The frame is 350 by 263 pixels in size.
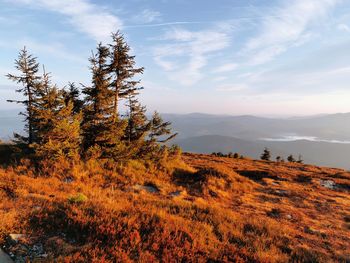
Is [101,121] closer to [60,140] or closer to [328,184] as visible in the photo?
[60,140]

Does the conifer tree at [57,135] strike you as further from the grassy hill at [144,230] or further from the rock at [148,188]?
the rock at [148,188]

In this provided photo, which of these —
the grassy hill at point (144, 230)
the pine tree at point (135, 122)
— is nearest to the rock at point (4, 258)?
the grassy hill at point (144, 230)

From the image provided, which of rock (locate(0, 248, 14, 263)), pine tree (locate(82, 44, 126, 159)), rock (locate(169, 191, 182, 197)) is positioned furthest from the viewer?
pine tree (locate(82, 44, 126, 159))

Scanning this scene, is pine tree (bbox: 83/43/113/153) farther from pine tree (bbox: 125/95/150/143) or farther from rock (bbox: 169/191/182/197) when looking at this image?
rock (bbox: 169/191/182/197)

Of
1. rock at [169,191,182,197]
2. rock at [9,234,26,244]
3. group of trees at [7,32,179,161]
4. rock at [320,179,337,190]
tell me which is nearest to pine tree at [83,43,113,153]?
group of trees at [7,32,179,161]

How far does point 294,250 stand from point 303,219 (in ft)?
20.0

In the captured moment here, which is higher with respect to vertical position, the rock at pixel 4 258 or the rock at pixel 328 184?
the rock at pixel 4 258

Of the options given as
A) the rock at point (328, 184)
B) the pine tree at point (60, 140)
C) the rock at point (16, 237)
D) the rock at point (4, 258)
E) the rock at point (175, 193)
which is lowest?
the rock at point (328, 184)

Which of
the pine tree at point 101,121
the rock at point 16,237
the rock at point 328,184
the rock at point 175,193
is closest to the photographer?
the rock at point 16,237

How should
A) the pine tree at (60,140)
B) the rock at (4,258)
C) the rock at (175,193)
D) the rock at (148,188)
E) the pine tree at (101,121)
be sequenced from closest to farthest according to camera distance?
the rock at (4,258) < the rock at (175,193) < the rock at (148,188) < the pine tree at (60,140) < the pine tree at (101,121)

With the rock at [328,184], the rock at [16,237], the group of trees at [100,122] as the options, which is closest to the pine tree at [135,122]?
the group of trees at [100,122]

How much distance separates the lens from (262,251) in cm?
566

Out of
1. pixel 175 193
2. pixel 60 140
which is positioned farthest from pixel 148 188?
pixel 60 140

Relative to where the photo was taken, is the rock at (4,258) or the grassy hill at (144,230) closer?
the rock at (4,258)
